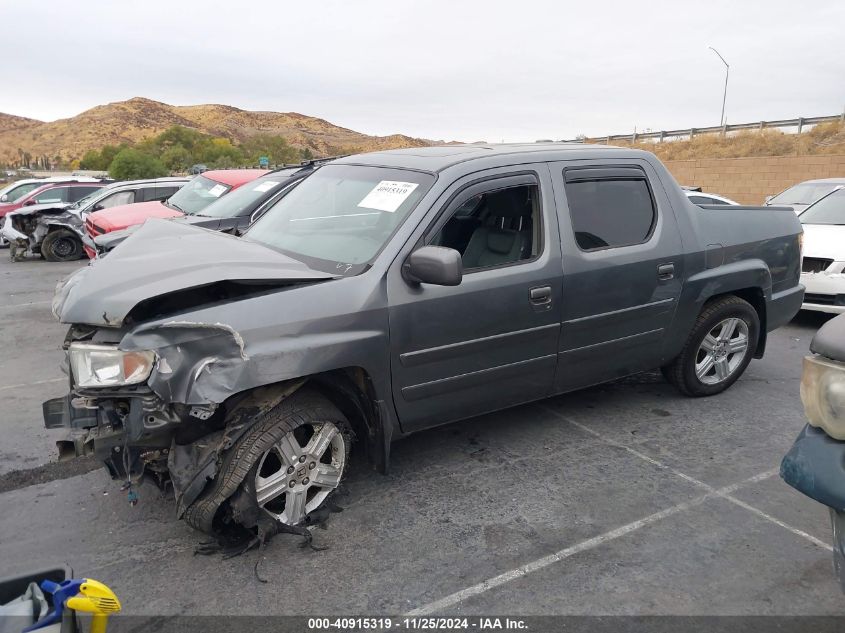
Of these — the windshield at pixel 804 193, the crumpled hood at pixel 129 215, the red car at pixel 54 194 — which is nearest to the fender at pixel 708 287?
the windshield at pixel 804 193

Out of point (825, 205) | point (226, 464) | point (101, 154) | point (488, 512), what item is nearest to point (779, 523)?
point (488, 512)

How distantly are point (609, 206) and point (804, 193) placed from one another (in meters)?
8.24

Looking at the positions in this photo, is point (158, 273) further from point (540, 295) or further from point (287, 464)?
point (540, 295)

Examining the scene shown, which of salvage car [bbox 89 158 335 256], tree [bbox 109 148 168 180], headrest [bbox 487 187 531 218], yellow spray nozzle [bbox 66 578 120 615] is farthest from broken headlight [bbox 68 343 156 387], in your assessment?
tree [bbox 109 148 168 180]

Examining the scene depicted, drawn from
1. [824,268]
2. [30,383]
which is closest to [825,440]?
[30,383]

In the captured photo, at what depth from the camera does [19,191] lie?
58.1 ft

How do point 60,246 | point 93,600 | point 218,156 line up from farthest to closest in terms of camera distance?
1. point 218,156
2. point 60,246
3. point 93,600

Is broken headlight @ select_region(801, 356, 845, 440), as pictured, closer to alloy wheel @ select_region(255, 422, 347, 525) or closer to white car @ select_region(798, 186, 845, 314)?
alloy wheel @ select_region(255, 422, 347, 525)

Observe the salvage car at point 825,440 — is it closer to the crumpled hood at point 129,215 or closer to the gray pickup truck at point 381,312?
the gray pickup truck at point 381,312

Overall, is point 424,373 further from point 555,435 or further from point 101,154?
point 101,154

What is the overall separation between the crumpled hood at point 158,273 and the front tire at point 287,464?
0.67 metres

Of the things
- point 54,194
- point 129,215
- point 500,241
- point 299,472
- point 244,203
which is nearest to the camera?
point 299,472

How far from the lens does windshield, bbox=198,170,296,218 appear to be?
821 cm

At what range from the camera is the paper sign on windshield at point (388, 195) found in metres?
3.79
